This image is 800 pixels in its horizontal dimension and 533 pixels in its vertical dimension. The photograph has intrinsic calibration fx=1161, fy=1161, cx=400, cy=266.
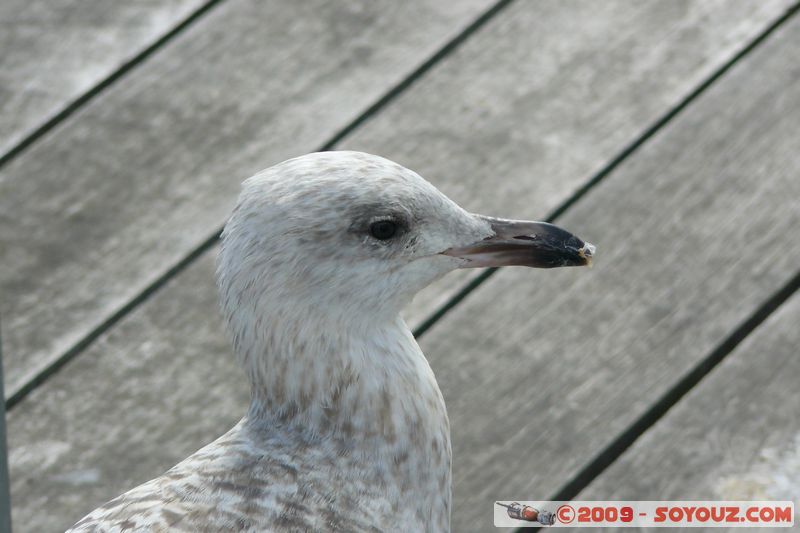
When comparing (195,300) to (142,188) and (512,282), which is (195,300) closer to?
(142,188)

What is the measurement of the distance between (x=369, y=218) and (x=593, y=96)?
0.93 metres

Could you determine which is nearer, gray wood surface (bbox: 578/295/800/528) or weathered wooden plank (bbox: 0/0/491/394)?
gray wood surface (bbox: 578/295/800/528)

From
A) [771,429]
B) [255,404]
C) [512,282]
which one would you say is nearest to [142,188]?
[512,282]

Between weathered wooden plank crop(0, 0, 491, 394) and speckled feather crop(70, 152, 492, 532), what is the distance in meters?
0.62

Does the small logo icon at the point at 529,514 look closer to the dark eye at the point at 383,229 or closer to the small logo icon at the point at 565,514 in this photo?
the small logo icon at the point at 565,514

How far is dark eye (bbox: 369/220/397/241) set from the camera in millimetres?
1183

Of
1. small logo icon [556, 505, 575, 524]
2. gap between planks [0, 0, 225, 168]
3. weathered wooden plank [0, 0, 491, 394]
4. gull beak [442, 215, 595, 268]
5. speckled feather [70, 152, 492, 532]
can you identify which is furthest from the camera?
gap between planks [0, 0, 225, 168]

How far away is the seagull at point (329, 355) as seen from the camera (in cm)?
114

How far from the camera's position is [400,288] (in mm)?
1219

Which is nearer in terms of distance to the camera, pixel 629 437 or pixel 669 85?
pixel 629 437

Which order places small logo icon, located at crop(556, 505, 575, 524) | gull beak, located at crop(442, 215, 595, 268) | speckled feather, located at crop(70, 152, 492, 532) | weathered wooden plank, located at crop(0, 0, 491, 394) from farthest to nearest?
weathered wooden plank, located at crop(0, 0, 491, 394) < small logo icon, located at crop(556, 505, 575, 524) < gull beak, located at crop(442, 215, 595, 268) < speckled feather, located at crop(70, 152, 492, 532)

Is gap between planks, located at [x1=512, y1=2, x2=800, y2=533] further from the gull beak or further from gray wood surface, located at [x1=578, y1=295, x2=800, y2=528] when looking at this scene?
the gull beak

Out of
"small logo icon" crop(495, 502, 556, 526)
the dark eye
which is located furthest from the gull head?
"small logo icon" crop(495, 502, 556, 526)

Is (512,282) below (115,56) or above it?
below
